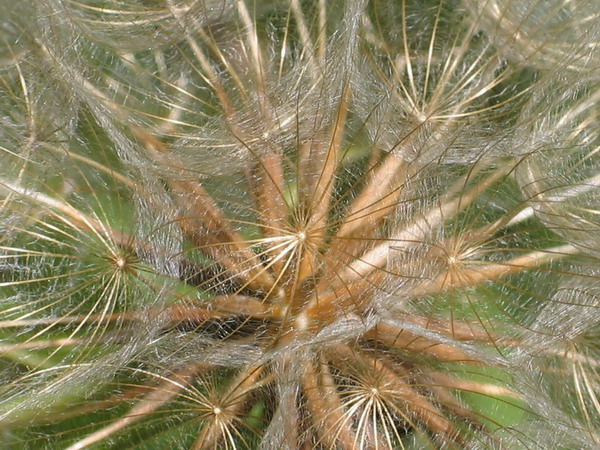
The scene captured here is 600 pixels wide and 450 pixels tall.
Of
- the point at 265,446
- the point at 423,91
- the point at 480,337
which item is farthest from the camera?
the point at 423,91

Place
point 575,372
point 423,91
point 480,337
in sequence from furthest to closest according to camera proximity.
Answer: point 423,91 < point 575,372 < point 480,337

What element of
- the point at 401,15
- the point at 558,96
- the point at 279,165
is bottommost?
the point at 279,165

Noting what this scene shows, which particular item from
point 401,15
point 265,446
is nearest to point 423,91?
point 401,15

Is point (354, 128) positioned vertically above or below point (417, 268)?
above

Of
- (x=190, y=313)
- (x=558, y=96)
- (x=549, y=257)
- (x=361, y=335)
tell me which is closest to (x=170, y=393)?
(x=190, y=313)

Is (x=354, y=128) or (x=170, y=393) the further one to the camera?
(x=354, y=128)

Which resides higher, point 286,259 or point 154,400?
point 286,259

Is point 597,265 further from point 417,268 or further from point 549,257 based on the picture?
point 417,268
